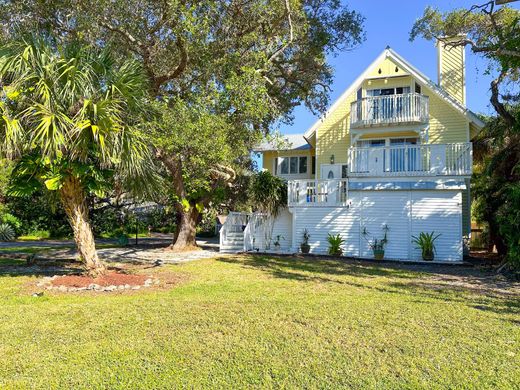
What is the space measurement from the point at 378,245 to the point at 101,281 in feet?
35.2

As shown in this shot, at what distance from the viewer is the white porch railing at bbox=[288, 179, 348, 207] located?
16891 mm

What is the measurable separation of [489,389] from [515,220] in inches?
338

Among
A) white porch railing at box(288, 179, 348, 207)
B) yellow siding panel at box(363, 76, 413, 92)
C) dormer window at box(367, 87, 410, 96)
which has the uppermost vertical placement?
yellow siding panel at box(363, 76, 413, 92)

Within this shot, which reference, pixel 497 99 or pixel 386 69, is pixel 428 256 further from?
pixel 386 69

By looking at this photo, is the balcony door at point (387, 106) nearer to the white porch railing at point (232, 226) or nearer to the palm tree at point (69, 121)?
the white porch railing at point (232, 226)

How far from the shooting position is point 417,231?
1555 cm

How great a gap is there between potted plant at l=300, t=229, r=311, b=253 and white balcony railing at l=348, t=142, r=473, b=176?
124 inches

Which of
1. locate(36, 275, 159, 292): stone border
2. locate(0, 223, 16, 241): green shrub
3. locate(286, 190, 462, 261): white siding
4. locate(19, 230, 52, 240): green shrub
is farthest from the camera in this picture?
locate(19, 230, 52, 240): green shrub

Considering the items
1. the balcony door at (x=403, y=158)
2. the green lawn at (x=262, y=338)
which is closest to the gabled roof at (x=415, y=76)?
the balcony door at (x=403, y=158)

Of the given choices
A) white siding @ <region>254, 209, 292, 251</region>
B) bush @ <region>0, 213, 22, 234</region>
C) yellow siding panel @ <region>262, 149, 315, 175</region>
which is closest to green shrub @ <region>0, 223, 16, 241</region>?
bush @ <region>0, 213, 22, 234</region>

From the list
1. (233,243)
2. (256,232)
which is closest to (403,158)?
(256,232)

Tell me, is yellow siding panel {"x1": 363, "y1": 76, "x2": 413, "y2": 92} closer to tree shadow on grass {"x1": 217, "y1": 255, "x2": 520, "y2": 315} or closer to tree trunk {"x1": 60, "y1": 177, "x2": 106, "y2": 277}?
tree shadow on grass {"x1": 217, "y1": 255, "x2": 520, "y2": 315}

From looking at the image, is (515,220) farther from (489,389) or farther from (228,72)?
(228,72)

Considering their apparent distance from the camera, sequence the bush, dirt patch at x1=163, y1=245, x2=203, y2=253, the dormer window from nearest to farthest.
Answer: dirt patch at x1=163, y1=245, x2=203, y2=253
the dormer window
the bush
